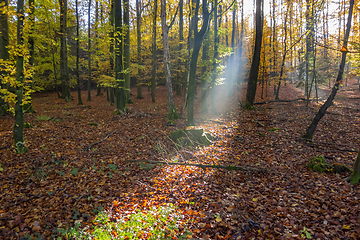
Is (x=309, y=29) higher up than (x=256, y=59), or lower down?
higher up

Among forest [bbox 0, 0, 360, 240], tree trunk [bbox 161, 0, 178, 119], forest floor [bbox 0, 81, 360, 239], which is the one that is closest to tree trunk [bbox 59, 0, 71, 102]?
forest [bbox 0, 0, 360, 240]

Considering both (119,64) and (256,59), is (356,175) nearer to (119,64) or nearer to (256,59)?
(256,59)

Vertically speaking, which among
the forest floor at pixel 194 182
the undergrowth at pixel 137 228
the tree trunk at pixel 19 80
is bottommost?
the undergrowth at pixel 137 228

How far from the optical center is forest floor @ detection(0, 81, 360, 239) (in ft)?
12.8

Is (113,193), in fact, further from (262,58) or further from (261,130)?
(262,58)

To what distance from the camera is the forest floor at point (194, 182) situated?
3.92 m

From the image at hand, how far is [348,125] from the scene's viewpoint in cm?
1035

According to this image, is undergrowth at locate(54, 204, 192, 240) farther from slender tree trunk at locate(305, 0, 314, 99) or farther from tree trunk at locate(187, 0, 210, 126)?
slender tree trunk at locate(305, 0, 314, 99)

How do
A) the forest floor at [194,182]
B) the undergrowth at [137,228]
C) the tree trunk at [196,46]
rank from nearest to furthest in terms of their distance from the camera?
1. the undergrowth at [137,228]
2. the forest floor at [194,182]
3. the tree trunk at [196,46]

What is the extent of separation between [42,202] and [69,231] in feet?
4.86

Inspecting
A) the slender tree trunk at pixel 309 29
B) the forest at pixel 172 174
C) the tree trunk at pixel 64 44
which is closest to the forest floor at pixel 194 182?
the forest at pixel 172 174

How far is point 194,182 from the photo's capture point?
5.58 meters

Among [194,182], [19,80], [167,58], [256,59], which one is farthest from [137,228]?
[256,59]

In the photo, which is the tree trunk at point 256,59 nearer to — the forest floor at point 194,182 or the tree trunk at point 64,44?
the forest floor at point 194,182
